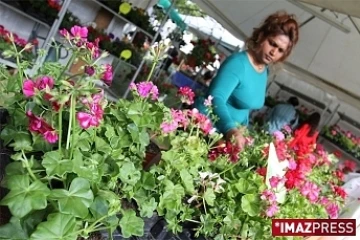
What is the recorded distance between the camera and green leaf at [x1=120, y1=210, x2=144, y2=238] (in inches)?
25.2

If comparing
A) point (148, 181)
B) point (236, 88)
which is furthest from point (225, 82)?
point (148, 181)

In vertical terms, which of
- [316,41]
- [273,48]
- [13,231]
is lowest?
[13,231]

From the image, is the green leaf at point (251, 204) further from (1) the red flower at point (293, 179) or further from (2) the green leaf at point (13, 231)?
(2) the green leaf at point (13, 231)

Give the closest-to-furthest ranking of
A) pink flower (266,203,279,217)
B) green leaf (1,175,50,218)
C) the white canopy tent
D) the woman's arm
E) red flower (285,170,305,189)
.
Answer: green leaf (1,175,50,218) → pink flower (266,203,279,217) → red flower (285,170,305,189) → the woman's arm → the white canopy tent

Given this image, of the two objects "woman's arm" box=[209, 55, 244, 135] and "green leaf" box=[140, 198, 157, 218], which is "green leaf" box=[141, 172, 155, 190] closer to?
"green leaf" box=[140, 198, 157, 218]

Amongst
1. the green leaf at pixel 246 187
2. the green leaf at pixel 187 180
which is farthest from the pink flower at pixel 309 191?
the green leaf at pixel 187 180

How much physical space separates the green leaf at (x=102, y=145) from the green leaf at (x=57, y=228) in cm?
16

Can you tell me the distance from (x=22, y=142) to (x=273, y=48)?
105 centimetres

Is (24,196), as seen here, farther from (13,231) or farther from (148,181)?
(148,181)

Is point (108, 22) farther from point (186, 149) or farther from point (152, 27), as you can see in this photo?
point (186, 149)

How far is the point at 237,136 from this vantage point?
114 centimetres

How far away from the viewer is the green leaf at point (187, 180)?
2.72 feet

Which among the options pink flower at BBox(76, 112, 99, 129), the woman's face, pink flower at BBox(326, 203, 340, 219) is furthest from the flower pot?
the woman's face

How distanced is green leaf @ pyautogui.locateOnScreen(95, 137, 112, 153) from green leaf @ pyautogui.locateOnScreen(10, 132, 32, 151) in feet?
0.33
